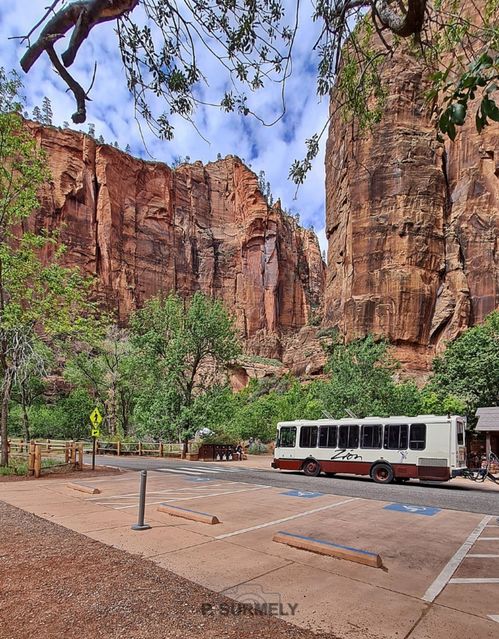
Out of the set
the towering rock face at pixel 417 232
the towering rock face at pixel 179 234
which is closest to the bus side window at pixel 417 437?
the towering rock face at pixel 417 232

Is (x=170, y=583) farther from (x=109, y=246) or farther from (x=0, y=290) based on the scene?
(x=109, y=246)

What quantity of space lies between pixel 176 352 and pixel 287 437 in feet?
33.6

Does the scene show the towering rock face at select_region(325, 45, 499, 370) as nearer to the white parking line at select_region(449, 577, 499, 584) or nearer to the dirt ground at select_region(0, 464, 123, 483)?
the dirt ground at select_region(0, 464, 123, 483)

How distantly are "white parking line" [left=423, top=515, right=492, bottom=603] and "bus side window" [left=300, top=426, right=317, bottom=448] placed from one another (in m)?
10.6

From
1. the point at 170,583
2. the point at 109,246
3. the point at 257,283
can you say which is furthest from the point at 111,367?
the point at 257,283


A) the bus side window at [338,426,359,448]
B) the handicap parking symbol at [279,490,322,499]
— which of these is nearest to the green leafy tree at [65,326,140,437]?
the bus side window at [338,426,359,448]

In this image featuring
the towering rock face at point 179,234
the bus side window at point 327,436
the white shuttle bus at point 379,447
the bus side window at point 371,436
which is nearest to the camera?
the white shuttle bus at point 379,447

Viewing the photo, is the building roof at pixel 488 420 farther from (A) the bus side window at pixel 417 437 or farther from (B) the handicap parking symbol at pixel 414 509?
(B) the handicap parking symbol at pixel 414 509

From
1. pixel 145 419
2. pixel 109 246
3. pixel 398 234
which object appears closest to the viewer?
pixel 145 419

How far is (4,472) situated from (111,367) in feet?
67.7

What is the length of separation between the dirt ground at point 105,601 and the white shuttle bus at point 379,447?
12019 millimetres

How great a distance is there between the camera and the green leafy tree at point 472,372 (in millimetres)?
26516

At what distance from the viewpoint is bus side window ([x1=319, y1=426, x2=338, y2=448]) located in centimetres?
1786

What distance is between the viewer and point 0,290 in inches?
639
